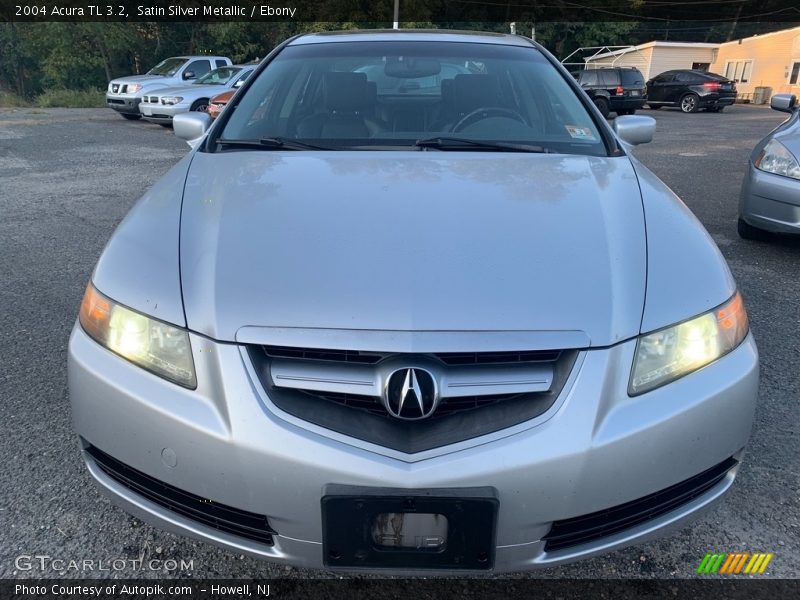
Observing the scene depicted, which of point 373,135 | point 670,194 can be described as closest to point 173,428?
point 373,135

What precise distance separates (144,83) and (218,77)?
1.72 metres

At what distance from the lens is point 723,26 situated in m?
48.0

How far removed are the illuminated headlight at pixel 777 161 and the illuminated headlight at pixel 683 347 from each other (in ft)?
10.5

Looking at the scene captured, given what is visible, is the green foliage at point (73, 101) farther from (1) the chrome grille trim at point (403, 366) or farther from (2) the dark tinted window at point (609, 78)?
(1) the chrome grille trim at point (403, 366)

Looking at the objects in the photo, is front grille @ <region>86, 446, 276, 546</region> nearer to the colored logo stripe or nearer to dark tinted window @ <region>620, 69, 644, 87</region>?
the colored logo stripe

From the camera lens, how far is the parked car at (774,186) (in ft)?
13.6

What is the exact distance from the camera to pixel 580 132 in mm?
2496

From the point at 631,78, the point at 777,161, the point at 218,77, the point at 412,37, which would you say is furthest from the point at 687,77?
the point at 412,37

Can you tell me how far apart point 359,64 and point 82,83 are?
103 feet

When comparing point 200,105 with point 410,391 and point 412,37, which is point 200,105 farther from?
point 410,391

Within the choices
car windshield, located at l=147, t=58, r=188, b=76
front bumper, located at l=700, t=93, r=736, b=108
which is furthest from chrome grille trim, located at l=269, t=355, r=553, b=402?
front bumper, located at l=700, t=93, r=736, b=108

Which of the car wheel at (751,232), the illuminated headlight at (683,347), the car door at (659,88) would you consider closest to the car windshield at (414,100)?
the illuminated headlight at (683,347)

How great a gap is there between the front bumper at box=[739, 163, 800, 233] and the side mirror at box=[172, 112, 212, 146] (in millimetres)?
3677

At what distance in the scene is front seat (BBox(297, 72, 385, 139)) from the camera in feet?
8.18
